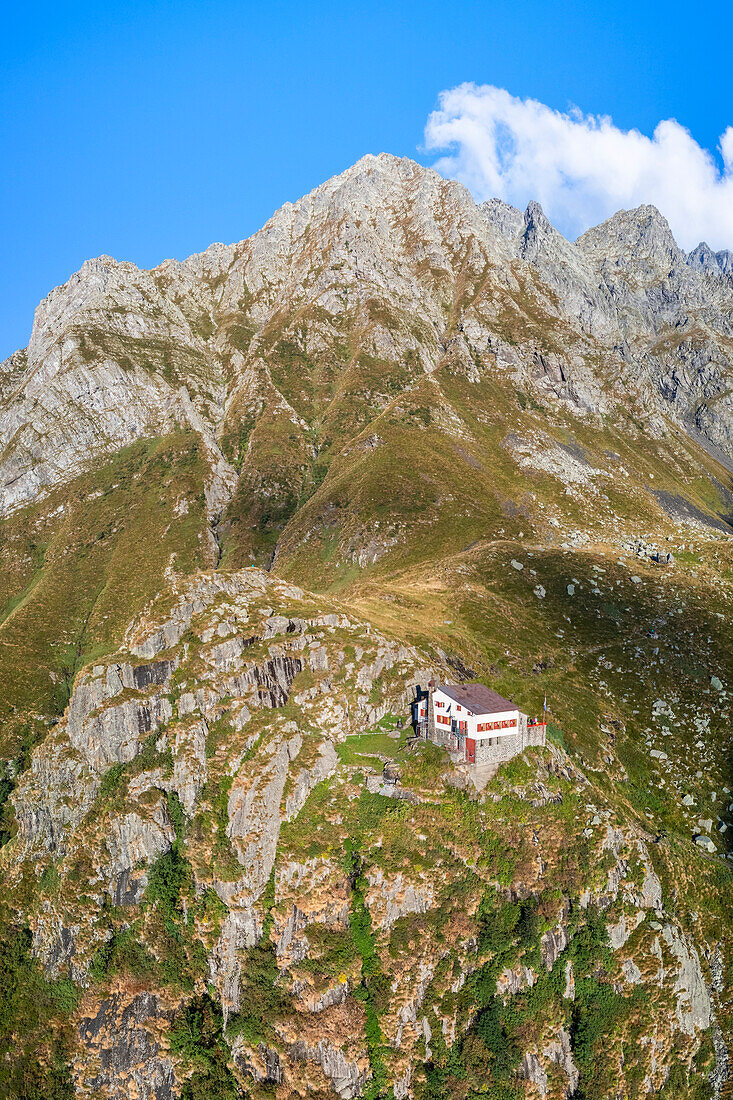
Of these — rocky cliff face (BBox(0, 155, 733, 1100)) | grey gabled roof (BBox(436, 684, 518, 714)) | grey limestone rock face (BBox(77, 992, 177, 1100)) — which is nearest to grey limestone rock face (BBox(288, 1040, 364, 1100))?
rocky cliff face (BBox(0, 155, 733, 1100))

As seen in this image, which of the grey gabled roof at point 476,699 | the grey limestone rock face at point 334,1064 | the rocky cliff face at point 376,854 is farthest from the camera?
the grey gabled roof at point 476,699

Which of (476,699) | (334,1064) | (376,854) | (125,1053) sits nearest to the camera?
(334,1064)

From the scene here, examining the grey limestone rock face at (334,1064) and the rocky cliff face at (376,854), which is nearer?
the grey limestone rock face at (334,1064)

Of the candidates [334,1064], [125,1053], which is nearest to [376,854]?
[334,1064]

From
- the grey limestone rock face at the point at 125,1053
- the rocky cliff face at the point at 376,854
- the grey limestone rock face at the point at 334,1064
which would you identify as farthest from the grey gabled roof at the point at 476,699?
the grey limestone rock face at the point at 125,1053

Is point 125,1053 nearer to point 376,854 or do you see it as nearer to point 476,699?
point 376,854

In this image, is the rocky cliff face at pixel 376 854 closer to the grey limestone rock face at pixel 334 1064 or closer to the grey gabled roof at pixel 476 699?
the grey limestone rock face at pixel 334 1064

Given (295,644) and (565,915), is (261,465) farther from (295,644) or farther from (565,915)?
(565,915)

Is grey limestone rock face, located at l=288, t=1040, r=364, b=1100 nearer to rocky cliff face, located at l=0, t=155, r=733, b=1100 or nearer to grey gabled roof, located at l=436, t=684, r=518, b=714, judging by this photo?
rocky cliff face, located at l=0, t=155, r=733, b=1100

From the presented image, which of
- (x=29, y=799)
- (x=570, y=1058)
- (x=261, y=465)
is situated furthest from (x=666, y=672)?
(x=261, y=465)
